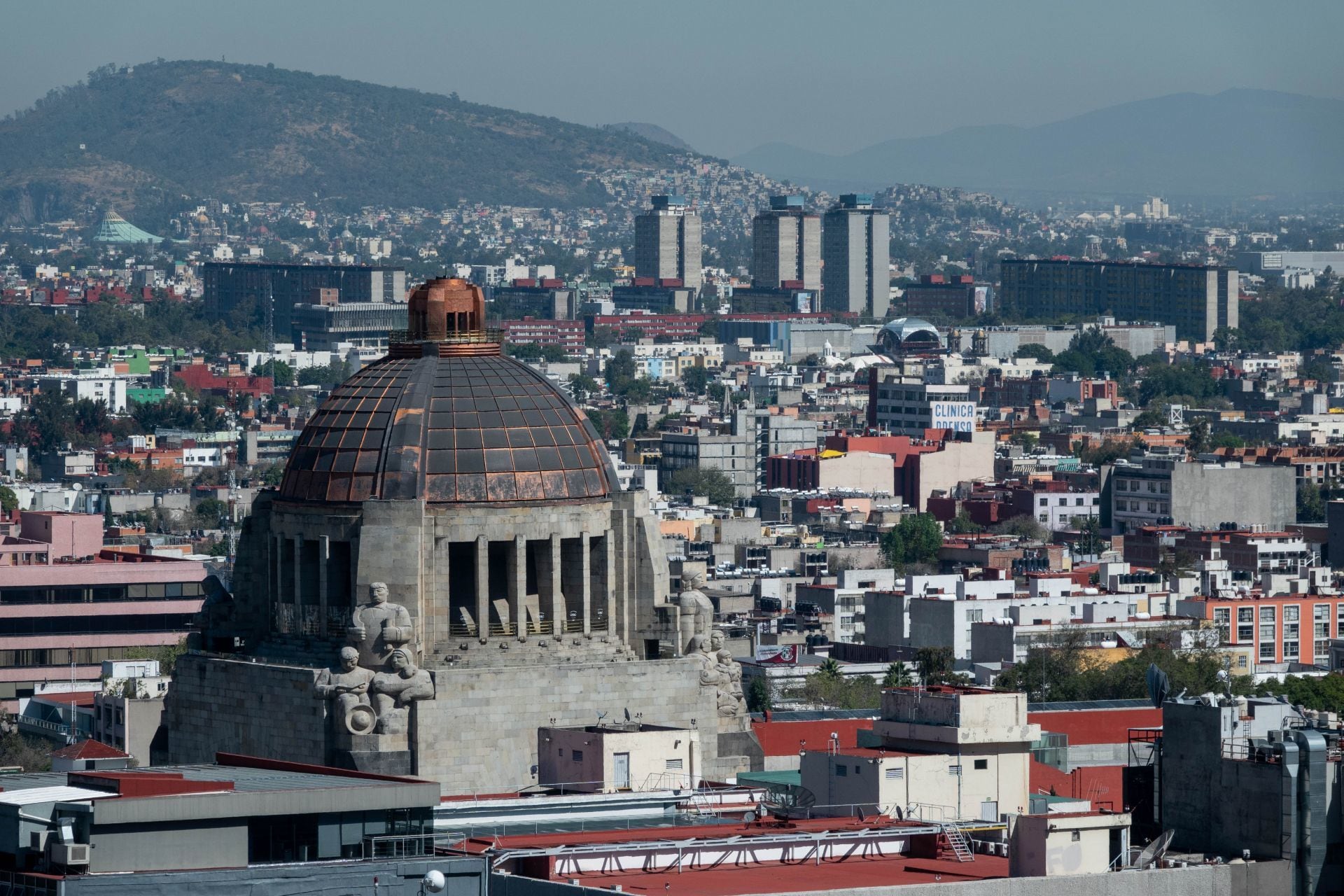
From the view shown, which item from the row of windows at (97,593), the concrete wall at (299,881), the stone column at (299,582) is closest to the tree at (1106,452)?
the row of windows at (97,593)

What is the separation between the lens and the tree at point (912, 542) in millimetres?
129500

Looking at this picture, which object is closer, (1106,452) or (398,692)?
(398,692)

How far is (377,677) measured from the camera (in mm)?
37500

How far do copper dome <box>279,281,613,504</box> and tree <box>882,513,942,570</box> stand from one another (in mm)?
87726

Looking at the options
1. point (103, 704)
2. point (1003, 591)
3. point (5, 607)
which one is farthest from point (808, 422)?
point (103, 704)

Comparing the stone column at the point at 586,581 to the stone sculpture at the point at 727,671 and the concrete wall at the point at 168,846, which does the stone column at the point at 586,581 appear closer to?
the stone sculpture at the point at 727,671

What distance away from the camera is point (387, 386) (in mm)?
39406

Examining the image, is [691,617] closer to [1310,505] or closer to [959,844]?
[959,844]

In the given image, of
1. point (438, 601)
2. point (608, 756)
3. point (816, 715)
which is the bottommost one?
point (816, 715)

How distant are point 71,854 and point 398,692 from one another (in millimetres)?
11219

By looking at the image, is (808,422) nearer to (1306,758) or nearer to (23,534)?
(23,534)

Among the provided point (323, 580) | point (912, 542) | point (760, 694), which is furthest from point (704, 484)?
point (323, 580)

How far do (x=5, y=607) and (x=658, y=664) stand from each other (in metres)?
45.6

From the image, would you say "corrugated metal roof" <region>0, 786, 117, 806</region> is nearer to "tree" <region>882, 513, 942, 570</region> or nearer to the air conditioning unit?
the air conditioning unit
